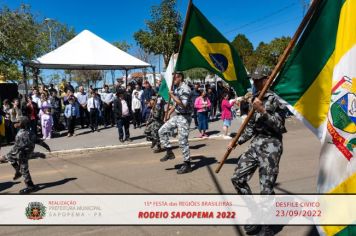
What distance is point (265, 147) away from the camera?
4316 mm

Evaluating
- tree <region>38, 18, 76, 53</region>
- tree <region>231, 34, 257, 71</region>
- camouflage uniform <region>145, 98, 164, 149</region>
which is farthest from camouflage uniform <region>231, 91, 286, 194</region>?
tree <region>231, 34, 257, 71</region>

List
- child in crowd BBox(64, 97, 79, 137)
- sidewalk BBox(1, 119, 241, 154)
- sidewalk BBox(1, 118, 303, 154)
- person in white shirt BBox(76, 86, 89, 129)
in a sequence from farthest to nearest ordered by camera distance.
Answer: person in white shirt BBox(76, 86, 89, 129)
child in crowd BBox(64, 97, 79, 137)
sidewalk BBox(1, 119, 241, 154)
sidewalk BBox(1, 118, 303, 154)

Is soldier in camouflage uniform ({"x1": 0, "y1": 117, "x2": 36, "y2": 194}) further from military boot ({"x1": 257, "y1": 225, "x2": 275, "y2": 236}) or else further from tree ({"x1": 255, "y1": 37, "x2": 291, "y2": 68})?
tree ({"x1": 255, "y1": 37, "x2": 291, "y2": 68})

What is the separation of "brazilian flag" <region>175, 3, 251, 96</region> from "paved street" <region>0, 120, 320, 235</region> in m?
1.98

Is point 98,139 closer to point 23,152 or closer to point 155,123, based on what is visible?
point 155,123

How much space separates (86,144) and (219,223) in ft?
26.8

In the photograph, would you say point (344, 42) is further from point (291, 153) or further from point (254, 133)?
point (291, 153)

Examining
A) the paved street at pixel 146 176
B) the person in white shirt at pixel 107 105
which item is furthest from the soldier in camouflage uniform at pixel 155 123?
the person in white shirt at pixel 107 105

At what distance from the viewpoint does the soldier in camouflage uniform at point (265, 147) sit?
420 cm

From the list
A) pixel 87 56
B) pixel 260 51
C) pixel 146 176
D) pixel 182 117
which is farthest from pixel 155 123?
pixel 260 51

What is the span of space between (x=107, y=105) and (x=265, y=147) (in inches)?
517

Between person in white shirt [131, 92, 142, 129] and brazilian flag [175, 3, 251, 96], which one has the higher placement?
brazilian flag [175, 3, 251, 96]

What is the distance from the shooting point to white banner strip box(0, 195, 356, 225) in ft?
15.3

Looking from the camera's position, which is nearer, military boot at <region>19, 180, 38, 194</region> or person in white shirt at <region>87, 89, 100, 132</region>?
military boot at <region>19, 180, 38, 194</region>
